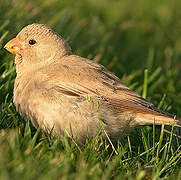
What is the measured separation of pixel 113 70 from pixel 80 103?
2.26m

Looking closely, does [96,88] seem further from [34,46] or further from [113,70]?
[113,70]

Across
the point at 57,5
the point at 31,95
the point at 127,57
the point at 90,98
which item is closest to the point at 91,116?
the point at 90,98

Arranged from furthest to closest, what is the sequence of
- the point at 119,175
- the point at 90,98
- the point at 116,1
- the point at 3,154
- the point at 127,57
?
the point at 116,1
the point at 127,57
the point at 90,98
the point at 119,175
the point at 3,154

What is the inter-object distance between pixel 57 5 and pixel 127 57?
1.43 metres

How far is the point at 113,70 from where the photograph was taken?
6488 mm

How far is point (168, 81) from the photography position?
6.57 metres

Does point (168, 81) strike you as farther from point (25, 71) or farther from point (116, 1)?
point (116, 1)

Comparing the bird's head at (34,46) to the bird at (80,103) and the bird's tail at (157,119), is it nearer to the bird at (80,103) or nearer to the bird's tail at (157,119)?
the bird at (80,103)

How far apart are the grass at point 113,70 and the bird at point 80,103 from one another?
0.14 metres

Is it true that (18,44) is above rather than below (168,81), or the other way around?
above

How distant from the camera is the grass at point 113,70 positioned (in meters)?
3.39

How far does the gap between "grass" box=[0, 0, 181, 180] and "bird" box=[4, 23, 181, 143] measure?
137mm

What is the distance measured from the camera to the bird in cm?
421

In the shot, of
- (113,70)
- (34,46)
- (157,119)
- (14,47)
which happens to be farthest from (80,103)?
(113,70)
